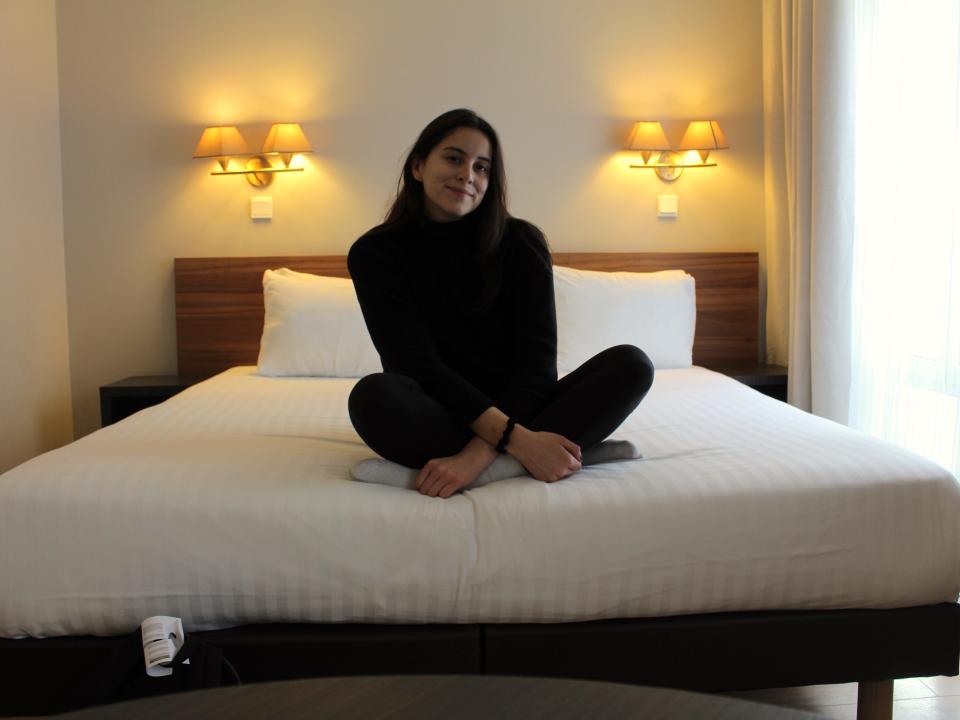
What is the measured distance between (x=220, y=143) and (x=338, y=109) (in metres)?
0.47

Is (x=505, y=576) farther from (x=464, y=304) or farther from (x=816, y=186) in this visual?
(x=816, y=186)

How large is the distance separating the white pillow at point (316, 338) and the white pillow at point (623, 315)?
68 centimetres

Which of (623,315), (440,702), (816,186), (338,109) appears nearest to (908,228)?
(816,186)

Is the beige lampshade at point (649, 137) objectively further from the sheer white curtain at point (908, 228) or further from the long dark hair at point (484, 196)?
the long dark hair at point (484, 196)

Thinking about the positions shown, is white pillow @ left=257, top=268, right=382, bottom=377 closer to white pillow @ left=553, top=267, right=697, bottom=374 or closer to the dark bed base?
white pillow @ left=553, top=267, right=697, bottom=374

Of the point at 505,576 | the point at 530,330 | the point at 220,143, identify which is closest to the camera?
the point at 505,576

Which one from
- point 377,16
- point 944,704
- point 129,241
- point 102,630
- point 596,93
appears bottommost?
point 944,704

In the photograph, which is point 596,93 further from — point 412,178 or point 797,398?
point 412,178

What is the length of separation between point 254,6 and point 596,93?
136 cm

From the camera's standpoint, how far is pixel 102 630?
1566 millimetres

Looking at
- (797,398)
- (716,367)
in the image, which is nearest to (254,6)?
(716,367)

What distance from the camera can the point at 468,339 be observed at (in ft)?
6.68

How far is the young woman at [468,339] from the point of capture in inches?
69.1

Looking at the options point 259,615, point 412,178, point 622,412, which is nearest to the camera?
point 259,615
